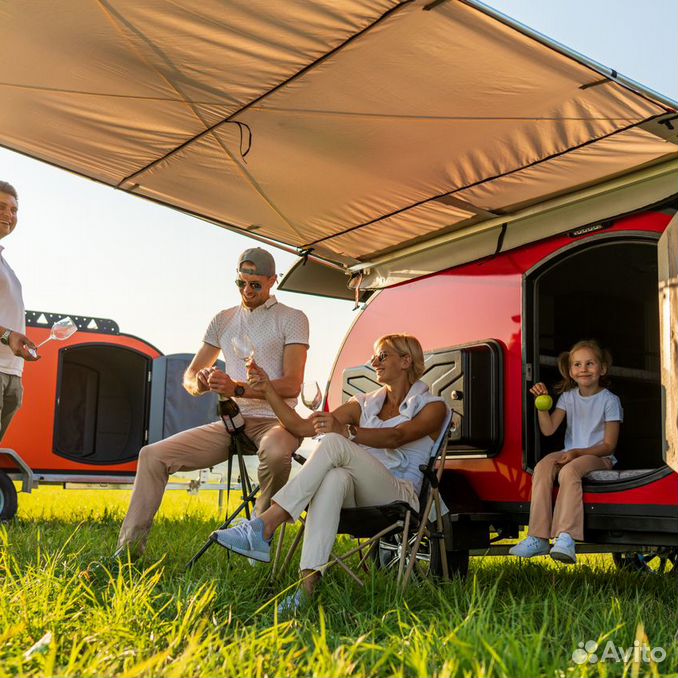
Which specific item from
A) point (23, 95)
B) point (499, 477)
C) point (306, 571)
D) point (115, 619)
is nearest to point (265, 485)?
point (306, 571)

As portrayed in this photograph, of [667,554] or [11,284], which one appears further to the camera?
[667,554]

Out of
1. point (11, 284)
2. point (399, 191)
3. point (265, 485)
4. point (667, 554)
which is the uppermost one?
point (399, 191)

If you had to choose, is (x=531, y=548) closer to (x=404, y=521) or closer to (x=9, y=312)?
(x=404, y=521)

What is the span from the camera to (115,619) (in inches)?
106

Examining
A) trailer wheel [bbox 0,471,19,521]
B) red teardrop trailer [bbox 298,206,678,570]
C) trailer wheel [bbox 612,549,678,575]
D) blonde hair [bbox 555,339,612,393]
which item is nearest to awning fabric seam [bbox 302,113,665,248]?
red teardrop trailer [bbox 298,206,678,570]

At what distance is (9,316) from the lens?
4.57 meters

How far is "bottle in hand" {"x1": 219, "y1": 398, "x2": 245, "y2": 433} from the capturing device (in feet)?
14.3

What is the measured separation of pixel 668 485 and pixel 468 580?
1.11 metres

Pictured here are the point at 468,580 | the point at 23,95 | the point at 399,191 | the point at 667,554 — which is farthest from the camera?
the point at 667,554

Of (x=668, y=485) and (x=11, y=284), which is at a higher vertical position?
(x=11, y=284)

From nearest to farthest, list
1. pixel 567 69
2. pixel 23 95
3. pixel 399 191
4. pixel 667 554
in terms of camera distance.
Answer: pixel 567 69 → pixel 23 95 → pixel 399 191 → pixel 667 554

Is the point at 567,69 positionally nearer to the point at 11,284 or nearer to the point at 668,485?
the point at 668,485

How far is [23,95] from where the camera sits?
13.0ft

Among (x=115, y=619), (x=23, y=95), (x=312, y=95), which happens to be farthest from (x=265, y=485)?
(x=23, y=95)
